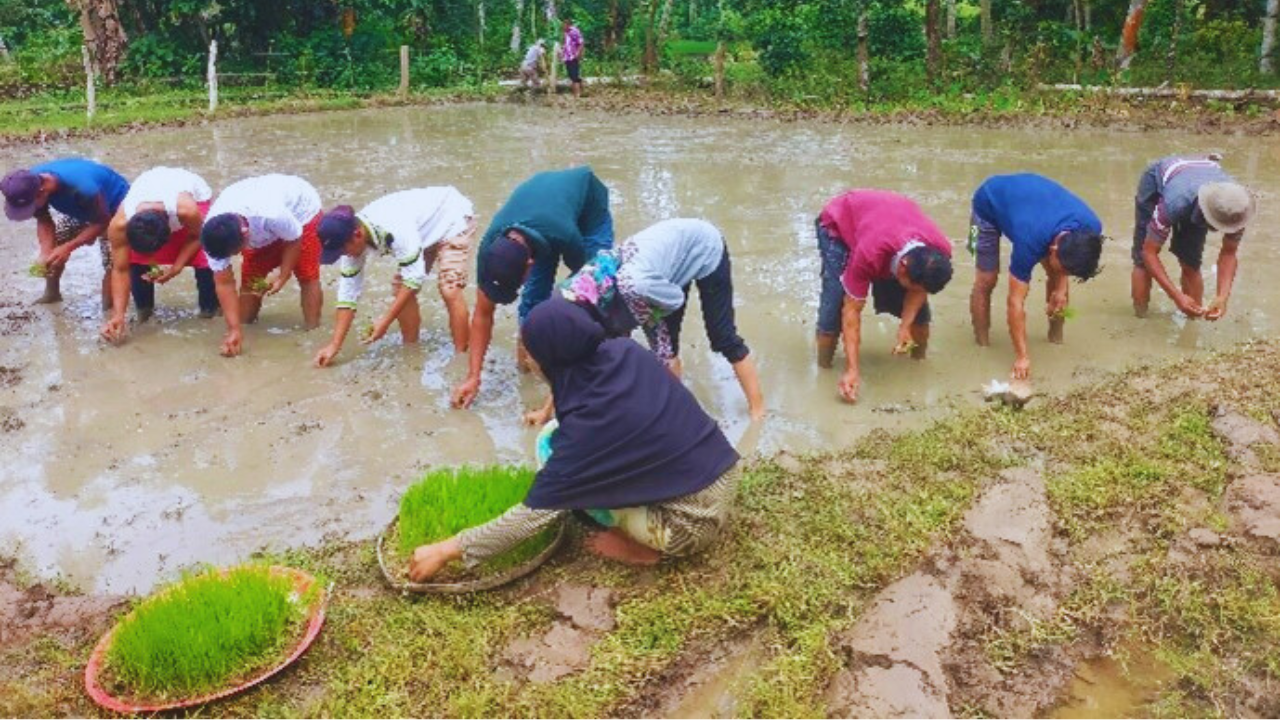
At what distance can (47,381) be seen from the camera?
5598mm

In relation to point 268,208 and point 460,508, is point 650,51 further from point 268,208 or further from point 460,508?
→ point 460,508

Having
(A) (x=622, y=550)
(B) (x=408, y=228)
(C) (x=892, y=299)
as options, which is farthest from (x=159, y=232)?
(C) (x=892, y=299)

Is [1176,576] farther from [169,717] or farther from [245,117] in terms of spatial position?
[245,117]

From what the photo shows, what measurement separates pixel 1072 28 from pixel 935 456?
16.5 metres

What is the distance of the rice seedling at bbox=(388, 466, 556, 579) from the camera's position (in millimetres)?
3553

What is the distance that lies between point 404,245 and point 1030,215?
10.5 ft

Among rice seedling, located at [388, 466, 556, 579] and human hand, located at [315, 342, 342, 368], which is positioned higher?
human hand, located at [315, 342, 342, 368]

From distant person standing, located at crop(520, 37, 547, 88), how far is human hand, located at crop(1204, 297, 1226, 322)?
14.6m

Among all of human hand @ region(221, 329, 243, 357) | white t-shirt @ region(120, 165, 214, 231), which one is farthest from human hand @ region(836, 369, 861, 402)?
white t-shirt @ region(120, 165, 214, 231)

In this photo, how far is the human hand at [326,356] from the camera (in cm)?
562

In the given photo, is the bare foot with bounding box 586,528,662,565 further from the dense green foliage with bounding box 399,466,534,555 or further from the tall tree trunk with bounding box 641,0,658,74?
the tall tree trunk with bounding box 641,0,658,74

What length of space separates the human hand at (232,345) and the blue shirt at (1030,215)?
4.25 meters

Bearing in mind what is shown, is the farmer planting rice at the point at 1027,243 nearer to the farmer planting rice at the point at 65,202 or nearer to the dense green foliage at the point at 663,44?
the farmer planting rice at the point at 65,202

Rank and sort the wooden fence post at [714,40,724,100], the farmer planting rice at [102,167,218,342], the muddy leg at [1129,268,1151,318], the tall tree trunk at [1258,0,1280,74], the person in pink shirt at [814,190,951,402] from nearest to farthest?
the person in pink shirt at [814,190,951,402]
the farmer planting rice at [102,167,218,342]
the muddy leg at [1129,268,1151,318]
the tall tree trunk at [1258,0,1280,74]
the wooden fence post at [714,40,724,100]
